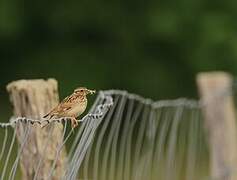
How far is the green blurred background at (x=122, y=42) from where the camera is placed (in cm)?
1410

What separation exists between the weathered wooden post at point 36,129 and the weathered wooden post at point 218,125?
211 cm

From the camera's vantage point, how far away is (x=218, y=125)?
20.6ft

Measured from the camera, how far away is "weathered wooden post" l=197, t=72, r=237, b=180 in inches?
246

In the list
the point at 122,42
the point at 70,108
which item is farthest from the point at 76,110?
the point at 122,42

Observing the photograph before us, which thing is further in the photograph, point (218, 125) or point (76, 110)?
point (218, 125)

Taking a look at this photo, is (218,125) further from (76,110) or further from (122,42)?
(122,42)

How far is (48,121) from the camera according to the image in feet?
11.6

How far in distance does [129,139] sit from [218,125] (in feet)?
2.52

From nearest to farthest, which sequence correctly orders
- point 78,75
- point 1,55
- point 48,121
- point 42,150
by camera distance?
point 48,121
point 42,150
point 78,75
point 1,55

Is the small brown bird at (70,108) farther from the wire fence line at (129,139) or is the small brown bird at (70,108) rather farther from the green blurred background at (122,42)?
the green blurred background at (122,42)

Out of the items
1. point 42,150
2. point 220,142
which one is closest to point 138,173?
point 220,142

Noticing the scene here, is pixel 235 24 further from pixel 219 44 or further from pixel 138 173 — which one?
pixel 138 173

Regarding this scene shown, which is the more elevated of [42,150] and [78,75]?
[42,150]

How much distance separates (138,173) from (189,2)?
8787 mm
